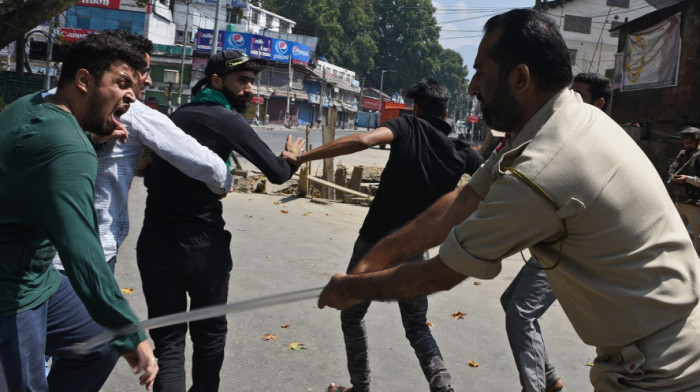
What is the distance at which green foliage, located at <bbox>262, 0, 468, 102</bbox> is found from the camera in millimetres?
109812

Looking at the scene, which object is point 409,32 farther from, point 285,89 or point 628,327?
point 628,327

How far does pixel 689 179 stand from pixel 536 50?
23.9 ft

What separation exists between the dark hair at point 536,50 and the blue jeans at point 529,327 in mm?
2201

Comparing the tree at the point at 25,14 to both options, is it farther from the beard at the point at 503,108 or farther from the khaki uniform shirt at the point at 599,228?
the khaki uniform shirt at the point at 599,228

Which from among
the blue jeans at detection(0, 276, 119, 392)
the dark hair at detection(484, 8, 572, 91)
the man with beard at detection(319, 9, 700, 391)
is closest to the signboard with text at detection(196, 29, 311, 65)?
the blue jeans at detection(0, 276, 119, 392)

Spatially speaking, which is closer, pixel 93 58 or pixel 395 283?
pixel 395 283

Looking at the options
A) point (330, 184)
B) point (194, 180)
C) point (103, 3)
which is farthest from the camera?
point (103, 3)

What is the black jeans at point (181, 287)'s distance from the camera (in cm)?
341

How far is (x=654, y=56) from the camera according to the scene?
19.5 metres

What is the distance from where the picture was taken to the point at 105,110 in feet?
8.01

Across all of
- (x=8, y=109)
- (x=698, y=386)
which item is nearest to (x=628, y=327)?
(x=698, y=386)

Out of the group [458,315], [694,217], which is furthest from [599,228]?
[694,217]

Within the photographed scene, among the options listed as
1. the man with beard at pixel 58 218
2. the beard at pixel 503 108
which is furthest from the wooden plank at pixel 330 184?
the beard at pixel 503 108

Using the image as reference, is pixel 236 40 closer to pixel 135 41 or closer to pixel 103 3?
pixel 103 3
